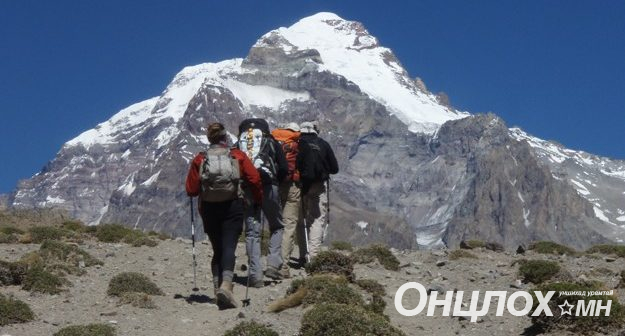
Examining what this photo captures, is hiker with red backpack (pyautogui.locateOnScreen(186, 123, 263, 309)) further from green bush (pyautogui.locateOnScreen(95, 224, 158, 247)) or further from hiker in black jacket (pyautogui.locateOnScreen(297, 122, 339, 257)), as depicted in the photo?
green bush (pyautogui.locateOnScreen(95, 224, 158, 247))

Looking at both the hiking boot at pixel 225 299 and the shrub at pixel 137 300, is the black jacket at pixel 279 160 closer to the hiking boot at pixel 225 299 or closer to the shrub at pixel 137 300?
the hiking boot at pixel 225 299

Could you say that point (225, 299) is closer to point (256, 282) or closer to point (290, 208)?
point (256, 282)

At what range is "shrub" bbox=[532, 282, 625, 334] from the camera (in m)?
14.4

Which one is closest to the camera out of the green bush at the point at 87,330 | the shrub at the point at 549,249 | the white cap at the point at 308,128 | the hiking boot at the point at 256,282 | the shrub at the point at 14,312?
the green bush at the point at 87,330

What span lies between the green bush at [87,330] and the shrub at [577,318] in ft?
19.9

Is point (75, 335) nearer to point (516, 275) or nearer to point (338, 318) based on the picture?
point (338, 318)

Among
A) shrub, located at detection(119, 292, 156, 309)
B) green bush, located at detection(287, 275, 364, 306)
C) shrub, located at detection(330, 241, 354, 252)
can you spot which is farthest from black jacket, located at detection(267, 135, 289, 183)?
shrub, located at detection(330, 241, 354, 252)

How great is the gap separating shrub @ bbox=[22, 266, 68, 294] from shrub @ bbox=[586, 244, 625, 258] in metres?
15.2

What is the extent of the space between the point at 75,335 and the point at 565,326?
22.2 ft

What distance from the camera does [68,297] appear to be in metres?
18.0

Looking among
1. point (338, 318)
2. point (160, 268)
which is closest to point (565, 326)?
point (338, 318)

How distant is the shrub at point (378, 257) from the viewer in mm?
22781

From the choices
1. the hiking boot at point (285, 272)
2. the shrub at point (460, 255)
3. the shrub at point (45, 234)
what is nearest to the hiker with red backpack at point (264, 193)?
the hiking boot at point (285, 272)

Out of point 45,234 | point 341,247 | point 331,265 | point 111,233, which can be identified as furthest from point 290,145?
point 111,233
